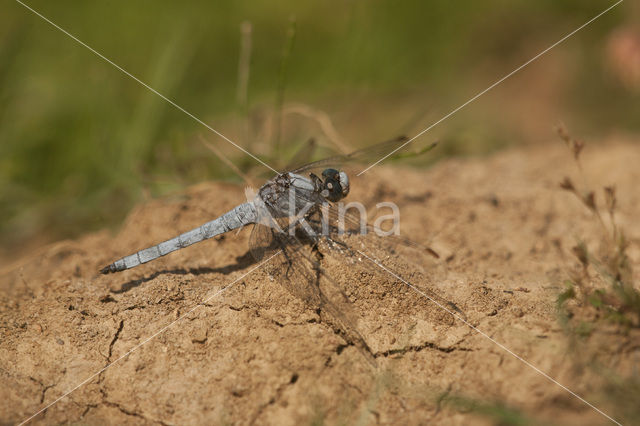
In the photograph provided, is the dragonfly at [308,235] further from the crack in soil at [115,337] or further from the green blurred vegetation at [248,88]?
the green blurred vegetation at [248,88]

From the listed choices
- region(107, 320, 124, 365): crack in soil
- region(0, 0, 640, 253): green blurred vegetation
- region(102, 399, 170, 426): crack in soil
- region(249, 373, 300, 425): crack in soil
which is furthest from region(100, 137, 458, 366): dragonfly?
region(102, 399, 170, 426): crack in soil

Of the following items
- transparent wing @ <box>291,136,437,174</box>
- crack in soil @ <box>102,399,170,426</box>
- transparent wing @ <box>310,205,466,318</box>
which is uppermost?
transparent wing @ <box>291,136,437,174</box>

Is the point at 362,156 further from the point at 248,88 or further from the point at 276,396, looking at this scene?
the point at 248,88

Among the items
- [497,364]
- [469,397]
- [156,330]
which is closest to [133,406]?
[156,330]

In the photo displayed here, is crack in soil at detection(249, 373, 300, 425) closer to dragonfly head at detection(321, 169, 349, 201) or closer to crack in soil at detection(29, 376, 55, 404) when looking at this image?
crack in soil at detection(29, 376, 55, 404)

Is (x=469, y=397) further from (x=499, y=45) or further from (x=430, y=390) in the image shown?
(x=499, y=45)

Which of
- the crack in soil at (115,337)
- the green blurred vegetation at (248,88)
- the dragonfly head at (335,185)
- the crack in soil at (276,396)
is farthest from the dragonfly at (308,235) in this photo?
the green blurred vegetation at (248,88)
